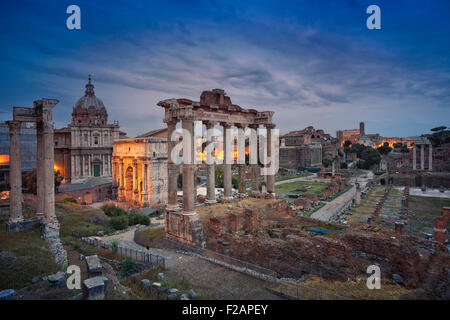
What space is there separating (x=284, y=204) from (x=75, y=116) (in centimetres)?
4710

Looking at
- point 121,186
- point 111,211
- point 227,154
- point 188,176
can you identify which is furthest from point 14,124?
point 121,186

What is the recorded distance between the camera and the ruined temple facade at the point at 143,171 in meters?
37.0

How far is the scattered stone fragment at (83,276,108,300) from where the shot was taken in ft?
25.0

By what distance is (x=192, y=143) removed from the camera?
16047 millimetres

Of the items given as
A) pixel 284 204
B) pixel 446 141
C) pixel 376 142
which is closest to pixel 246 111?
pixel 284 204

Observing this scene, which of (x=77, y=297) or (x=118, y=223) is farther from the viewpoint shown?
(x=118, y=223)

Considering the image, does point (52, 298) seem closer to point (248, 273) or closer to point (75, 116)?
point (248, 273)

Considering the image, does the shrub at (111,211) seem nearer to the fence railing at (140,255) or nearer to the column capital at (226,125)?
the fence railing at (140,255)

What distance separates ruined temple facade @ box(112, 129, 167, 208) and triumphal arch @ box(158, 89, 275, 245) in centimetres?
1827

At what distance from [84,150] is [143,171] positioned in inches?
624

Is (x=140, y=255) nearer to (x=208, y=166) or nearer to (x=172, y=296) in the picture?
(x=172, y=296)

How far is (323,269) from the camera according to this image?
11.1 meters

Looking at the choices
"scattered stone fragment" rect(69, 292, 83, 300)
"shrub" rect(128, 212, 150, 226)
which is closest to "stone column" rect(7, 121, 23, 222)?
"shrub" rect(128, 212, 150, 226)

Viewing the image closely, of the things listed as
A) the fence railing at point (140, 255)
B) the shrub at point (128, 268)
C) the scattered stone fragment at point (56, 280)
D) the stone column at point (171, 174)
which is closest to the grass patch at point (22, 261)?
the scattered stone fragment at point (56, 280)
